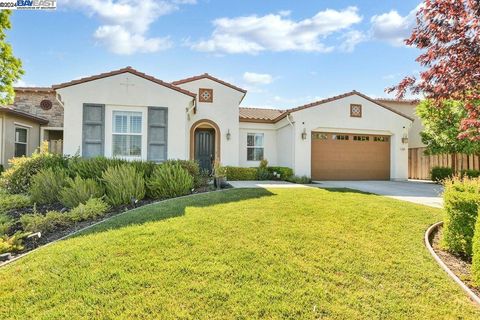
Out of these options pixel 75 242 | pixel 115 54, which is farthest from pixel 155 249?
pixel 115 54

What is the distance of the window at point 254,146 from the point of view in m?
17.3

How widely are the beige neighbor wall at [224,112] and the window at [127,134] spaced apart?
165 inches

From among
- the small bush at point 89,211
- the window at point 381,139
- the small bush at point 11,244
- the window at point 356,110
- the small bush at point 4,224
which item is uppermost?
the window at point 356,110

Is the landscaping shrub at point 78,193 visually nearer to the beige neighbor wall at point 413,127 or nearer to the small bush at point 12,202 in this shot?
the small bush at point 12,202

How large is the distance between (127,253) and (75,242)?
129 centimetres

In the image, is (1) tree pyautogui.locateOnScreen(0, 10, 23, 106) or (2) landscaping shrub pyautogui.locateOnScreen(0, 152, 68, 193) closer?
(2) landscaping shrub pyautogui.locateOnScreen(0, 152, 68, 193)

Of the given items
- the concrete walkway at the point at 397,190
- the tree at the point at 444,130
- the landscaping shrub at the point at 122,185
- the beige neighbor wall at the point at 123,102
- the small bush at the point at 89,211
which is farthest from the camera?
the tree at the point at 444,130

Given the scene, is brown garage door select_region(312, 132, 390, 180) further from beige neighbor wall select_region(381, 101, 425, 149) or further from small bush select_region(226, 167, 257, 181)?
beige neighbor wall select_region(381, 101, 425, 149)

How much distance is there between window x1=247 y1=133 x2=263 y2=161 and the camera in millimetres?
17344

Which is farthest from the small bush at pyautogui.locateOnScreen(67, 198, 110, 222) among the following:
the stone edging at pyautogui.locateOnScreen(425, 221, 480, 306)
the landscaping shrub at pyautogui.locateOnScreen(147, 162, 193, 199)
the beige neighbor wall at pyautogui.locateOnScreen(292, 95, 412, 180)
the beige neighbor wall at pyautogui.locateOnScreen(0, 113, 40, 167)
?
the beige neighbor wall at pyautogui.locateOnScreen(292, 95, 412, 180)

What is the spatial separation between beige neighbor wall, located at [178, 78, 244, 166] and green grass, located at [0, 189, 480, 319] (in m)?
9.80

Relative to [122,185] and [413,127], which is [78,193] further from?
[413,127]

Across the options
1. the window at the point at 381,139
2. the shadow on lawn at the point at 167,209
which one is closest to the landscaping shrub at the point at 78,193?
the shadow on lawn at the point at 167,209

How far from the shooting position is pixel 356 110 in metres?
16.5
